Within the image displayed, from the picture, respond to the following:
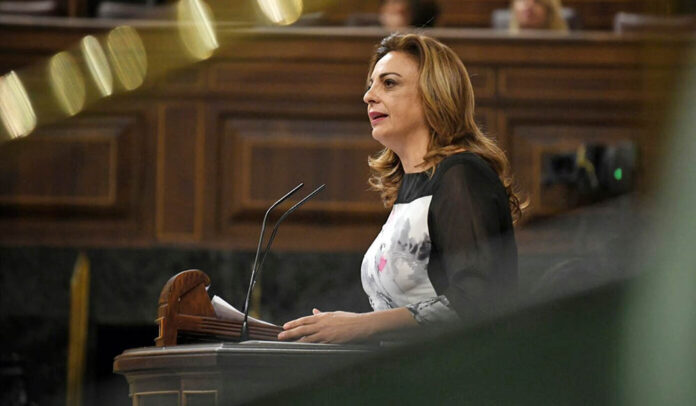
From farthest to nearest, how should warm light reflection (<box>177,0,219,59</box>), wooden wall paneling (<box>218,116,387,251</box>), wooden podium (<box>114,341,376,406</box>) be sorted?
warm light reflection (<box>177,0,219,59</box>)
wooden wall paneling (<box>218,116,387,251</box>)
wooden podium (<box>114,341,376,406</box>)

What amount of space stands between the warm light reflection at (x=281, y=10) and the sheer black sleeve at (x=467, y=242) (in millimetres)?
1404

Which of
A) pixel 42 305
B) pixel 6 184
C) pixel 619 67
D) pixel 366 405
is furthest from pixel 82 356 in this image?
pixel 366 405

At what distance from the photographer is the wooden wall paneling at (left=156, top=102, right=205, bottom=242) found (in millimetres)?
1821

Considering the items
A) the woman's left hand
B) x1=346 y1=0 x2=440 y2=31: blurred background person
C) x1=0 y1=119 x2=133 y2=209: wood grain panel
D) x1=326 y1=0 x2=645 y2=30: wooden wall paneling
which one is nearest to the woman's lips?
the woman's left hand

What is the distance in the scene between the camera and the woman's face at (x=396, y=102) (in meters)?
0.62

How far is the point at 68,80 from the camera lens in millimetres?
1902

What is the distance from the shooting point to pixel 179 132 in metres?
1.85

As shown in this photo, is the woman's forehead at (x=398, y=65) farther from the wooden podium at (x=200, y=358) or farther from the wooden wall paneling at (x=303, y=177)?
the wooden wall paneling at (x=303, y=177)

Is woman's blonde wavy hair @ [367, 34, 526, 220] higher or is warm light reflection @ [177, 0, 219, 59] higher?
warm light reflection @ [177, 0, 219, 59]

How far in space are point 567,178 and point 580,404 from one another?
1.67m

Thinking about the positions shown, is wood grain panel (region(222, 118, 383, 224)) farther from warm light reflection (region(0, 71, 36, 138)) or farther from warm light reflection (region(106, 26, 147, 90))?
warm light reflection (region(0, 71, 36, 138))

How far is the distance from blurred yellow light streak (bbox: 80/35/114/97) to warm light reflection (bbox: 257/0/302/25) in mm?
317

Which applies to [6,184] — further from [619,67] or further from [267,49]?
[619,67]

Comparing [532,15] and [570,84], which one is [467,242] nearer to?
[570,84]
